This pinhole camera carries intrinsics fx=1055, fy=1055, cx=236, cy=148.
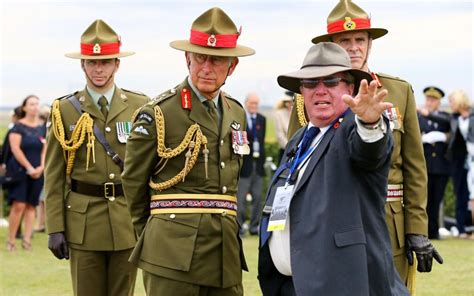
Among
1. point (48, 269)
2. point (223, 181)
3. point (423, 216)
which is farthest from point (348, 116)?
point (48, 269)

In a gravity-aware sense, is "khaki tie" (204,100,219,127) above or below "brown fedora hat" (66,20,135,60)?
below

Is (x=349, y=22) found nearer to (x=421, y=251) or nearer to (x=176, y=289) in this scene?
(x=421, y=251)

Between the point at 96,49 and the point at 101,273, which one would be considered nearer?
the point at 101,273

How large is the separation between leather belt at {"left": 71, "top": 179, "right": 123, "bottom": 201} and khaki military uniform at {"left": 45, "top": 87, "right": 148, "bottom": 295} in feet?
0.08

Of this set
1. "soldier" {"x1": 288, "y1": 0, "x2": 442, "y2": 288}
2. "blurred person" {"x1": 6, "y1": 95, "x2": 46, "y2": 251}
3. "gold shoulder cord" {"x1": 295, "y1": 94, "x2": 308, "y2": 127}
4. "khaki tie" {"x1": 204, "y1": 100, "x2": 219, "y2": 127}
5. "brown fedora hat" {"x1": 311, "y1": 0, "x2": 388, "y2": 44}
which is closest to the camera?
"khaki tie" {"x1": 204, "y1": 100, "x2": 219, "y2": 127}

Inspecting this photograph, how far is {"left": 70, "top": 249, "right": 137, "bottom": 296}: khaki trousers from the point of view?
7.52 m

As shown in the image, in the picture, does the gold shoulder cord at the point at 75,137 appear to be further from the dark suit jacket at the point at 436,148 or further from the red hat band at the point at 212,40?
the dark suit jacket at the point at 436,148

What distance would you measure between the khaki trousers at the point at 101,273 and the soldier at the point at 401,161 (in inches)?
81.7

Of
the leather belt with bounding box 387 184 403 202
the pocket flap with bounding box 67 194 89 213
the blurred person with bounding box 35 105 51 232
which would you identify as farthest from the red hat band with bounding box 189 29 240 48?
the blurred person with bounding box 35 105 51 232

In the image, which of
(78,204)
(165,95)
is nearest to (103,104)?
(78,204)

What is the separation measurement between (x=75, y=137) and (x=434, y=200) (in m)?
9.36

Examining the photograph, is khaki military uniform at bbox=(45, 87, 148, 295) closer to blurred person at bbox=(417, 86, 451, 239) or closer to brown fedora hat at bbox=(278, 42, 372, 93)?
brown fedora hat at bbox=(278, 42, 372, 93)

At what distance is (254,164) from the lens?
1667cm

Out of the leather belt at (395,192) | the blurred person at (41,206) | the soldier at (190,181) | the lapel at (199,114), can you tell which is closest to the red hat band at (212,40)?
the soldier at (190,181)
